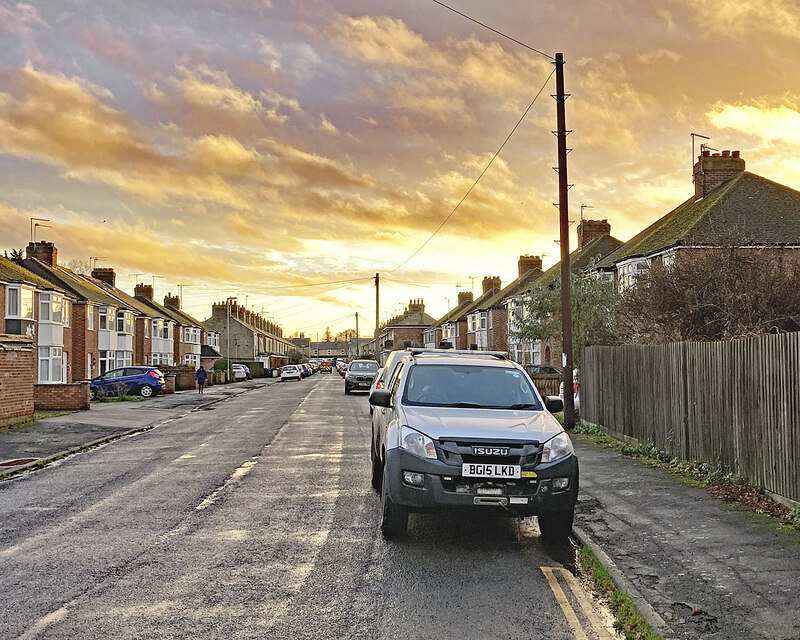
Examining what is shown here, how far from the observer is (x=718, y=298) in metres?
16.2

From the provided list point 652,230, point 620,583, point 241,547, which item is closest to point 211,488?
point 241,547

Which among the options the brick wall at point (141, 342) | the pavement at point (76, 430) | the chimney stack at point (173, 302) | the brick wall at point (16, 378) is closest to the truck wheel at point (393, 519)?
the pavement at point (76, 430)

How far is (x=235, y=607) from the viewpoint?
534 cm

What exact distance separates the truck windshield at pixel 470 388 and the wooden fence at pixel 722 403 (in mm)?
2791

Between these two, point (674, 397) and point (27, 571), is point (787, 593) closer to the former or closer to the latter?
point (27, 571)

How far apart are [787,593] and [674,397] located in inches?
268

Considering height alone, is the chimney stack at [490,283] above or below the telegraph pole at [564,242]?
above

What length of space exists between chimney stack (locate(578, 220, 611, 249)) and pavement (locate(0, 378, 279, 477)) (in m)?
30.2

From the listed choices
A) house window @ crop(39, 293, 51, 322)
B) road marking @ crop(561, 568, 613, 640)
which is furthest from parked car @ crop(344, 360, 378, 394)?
road marking @ crop(561, 568, 613, 640)

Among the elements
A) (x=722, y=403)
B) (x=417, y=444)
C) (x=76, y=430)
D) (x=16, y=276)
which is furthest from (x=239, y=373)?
(x=417, y=444)

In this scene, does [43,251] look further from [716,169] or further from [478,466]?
[478,466]

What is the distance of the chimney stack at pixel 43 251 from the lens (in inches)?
Result: 2013

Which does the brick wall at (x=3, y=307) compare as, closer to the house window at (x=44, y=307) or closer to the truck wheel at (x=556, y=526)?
the house window at (x=44, y=307)

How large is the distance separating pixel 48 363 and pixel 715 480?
136 ft
